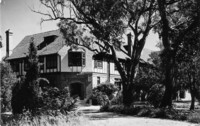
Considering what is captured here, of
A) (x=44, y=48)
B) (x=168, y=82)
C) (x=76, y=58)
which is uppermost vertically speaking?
(x=44, y=48)

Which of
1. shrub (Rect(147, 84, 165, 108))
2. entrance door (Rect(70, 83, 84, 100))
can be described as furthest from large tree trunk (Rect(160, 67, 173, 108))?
entrance door (Rect(70, 83, 84, 100))

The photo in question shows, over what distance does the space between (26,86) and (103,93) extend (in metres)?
15.5

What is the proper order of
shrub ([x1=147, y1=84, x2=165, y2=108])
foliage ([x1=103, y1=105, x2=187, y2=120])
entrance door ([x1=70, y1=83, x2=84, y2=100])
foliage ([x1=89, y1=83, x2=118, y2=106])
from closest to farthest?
foliage ([x1=103, y1=105, x2=187, y2=120]) → shrub ([x1=147, y1=84, x2=165, y2=108]) → foliage ([x1=89, y1=83, x2=118, y2=106]) → entrance door ([x1=70, y1=83, x2=84, y2=100])

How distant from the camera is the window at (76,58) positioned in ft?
110

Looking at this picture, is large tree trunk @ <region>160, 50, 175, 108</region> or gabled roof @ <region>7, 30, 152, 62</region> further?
gabled roof @ <region>7, 30, 152, 62</region>

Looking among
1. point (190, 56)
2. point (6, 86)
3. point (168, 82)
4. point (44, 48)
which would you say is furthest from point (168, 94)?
point (44, 48)

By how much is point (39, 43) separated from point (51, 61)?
5154 millimetres

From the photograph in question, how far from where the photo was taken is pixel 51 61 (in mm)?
33844

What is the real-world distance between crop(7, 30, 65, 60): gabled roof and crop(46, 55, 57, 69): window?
56 cm

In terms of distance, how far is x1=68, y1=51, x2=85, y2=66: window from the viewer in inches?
1315

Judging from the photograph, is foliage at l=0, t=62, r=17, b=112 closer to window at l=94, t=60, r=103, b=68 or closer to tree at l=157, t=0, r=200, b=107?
tree at l=157, t=0, r=200, b=107

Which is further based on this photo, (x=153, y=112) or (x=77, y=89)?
(x=77, y=89)

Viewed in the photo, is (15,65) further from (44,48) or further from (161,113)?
(161,113)

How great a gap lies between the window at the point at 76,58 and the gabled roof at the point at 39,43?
1751 millimetres
